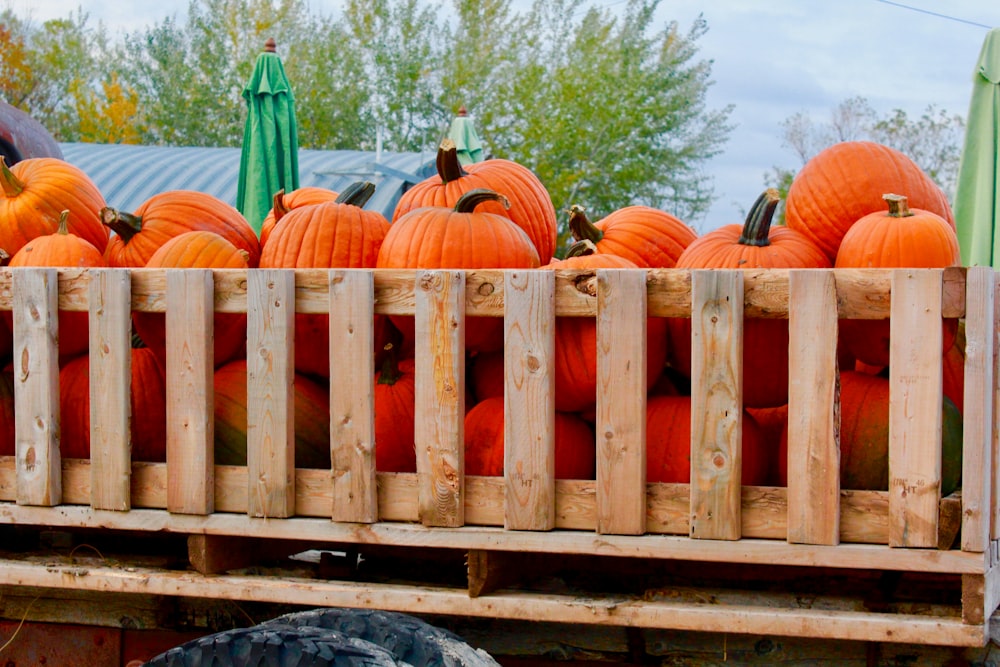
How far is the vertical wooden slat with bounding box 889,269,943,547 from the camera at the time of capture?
2.10 m

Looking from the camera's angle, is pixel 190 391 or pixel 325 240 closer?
pixel 190 391

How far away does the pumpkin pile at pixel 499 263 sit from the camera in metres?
2.54

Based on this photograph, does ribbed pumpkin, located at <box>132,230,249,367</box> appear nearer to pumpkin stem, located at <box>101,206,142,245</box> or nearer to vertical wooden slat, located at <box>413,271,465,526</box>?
pumpkin stem, located at <box>101,206,142,245</box>

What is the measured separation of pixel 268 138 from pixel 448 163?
5.07 m

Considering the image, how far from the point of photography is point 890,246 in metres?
2.68

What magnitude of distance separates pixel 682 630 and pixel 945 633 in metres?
0.56

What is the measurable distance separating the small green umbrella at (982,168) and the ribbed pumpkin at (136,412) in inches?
186

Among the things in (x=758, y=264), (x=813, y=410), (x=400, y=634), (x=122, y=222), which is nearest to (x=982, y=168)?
(x=758, y=264)

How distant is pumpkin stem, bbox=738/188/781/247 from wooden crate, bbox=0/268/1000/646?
71cm

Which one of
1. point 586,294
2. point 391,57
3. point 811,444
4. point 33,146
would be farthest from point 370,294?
point 391,57

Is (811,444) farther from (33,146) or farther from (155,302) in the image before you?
(33,146)

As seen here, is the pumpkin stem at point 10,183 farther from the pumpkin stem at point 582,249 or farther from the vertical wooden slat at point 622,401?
the vertical wooden slat at point 622,401

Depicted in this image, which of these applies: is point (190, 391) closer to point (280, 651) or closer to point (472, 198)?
point (280, 651)

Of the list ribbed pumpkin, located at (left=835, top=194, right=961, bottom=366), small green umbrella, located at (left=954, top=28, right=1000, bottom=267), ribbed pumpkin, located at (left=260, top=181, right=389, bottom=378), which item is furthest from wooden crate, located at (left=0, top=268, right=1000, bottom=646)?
small green umbrella, located at (left=954, top=28, right=1000, bottom=267)
